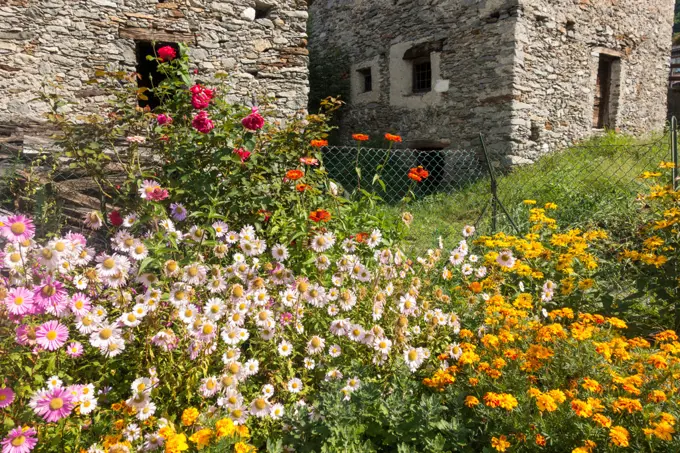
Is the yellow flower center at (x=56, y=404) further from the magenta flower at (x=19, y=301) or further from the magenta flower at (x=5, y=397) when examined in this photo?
the magenta flower at (x=19, y=301)

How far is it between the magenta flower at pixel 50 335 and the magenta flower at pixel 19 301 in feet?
0.26

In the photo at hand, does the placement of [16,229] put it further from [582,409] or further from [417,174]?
[417,174]

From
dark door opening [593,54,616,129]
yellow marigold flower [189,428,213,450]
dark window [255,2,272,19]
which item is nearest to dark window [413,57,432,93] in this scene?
dark door opening [593,54,616,129]

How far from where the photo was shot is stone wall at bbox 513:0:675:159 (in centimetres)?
753

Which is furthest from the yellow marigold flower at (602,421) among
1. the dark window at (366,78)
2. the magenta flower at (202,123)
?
the dark window at (366,78)

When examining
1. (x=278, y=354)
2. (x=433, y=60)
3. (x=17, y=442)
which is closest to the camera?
(x=17, y=442)

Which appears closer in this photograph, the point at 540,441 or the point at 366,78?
the point at 540,441

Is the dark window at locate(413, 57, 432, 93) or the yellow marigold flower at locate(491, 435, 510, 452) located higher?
the dark window at locate(413, 57, 432, 93)

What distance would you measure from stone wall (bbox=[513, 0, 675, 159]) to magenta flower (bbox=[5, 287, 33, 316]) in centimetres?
741

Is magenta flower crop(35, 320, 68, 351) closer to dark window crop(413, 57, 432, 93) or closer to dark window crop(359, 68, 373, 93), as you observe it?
dark window crop(413, 57, 432, 93)

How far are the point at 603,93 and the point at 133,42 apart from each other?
29.9 feet

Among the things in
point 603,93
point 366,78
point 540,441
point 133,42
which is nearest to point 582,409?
point 540,441

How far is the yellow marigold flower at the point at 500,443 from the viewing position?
1.54m

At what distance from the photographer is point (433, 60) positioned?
857 cm
